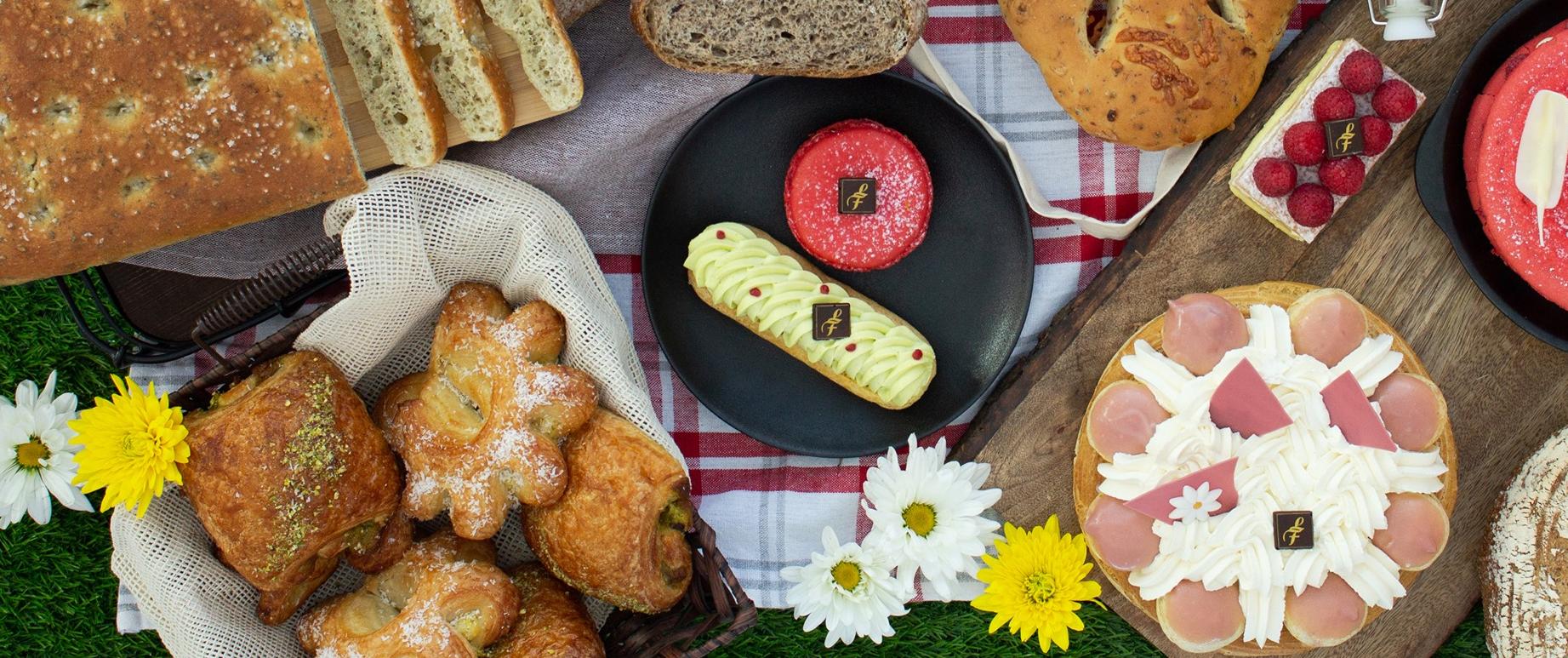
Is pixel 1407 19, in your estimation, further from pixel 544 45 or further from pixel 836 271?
pixel 544 45

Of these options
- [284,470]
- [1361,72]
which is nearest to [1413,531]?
[1361,72]

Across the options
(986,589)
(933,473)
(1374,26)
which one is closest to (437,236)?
(933,473)

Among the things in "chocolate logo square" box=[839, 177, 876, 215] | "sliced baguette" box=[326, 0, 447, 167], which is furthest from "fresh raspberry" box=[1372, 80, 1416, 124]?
"sliced baguette" box=[326, 0, 447, 167]

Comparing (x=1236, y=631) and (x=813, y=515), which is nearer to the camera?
(x=1236, y=631)

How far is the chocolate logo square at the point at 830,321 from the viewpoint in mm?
2723

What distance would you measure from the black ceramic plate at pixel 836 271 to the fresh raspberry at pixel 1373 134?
2.57 feet

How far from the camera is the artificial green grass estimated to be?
3.06 meters

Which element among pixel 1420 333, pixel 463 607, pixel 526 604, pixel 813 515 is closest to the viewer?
pixel 463 607

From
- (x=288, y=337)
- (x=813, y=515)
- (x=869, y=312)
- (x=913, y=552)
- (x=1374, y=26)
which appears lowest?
(x=813, y=515)

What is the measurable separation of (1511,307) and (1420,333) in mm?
343

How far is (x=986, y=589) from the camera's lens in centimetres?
264

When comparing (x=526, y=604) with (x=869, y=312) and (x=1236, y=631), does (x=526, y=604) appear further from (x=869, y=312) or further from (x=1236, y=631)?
(x=1236, y=631)

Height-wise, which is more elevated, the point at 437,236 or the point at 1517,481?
the point at 437,236

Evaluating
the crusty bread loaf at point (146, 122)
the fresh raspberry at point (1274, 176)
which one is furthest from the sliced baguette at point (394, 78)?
the fresh raspberry at point (1274, 176)
